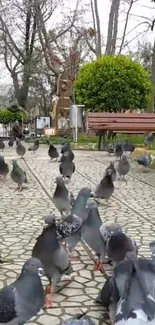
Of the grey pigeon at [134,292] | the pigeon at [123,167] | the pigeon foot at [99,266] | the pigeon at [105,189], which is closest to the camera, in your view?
the grey pigeon at [134,292]

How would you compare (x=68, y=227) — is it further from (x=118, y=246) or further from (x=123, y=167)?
(x=123, y=167)

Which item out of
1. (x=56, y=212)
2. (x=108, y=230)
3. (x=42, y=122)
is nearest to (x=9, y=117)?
(x=42, y=122)

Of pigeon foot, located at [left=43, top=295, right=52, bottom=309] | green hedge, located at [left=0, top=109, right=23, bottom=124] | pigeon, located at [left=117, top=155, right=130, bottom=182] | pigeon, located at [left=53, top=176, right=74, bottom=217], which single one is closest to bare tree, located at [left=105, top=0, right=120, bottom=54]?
green hedge, located at [left=0, top=109, right=23, bottom=124]

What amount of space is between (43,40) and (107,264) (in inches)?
957

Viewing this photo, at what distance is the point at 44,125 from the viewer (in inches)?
1111

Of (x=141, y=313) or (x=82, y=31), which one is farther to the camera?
(x=82, y=31)

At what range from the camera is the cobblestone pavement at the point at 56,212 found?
A: 3.64 metres

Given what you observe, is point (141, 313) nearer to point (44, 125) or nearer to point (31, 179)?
point (31, 179)

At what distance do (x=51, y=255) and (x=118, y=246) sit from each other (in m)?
0.54

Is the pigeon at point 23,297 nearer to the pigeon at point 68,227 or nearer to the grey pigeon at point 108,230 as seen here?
the pigeon at point 68,227

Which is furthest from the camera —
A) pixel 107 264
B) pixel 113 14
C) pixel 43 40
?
pixel 43 40

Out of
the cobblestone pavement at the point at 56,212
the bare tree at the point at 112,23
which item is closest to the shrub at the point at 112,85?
the bare tree at the point at 112,23

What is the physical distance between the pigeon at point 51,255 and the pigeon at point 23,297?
1.85ft

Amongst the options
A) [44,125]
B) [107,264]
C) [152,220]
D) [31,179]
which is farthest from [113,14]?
[107,264]
